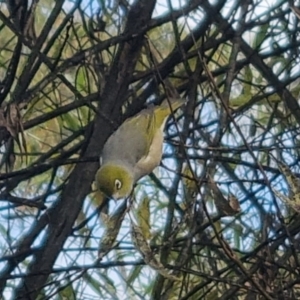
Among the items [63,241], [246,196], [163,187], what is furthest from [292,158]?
[63,241]

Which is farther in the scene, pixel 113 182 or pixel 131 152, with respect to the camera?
pixel 131 152

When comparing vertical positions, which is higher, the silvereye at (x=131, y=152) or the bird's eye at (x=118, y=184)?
the silvereye at (x=131, y=152)

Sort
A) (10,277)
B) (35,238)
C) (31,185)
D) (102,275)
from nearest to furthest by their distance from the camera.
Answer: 1. (10,277)
2. (35,238)
3. (102,275)
4. (31,185)

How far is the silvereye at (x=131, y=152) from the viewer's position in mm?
1779

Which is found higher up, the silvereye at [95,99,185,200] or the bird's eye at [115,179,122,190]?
the silvereye at [95,99,185,200]

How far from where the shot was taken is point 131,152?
188 centimetres

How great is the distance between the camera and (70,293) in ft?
6.77

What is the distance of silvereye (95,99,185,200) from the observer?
5.84ft

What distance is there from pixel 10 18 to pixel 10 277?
57 cm

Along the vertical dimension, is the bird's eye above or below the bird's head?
below

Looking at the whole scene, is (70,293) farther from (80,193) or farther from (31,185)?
(31,185)

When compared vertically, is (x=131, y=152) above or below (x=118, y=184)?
above

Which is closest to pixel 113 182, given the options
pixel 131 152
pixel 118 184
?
pixel 118 184

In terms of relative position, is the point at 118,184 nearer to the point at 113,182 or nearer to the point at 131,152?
the point at 113,182
